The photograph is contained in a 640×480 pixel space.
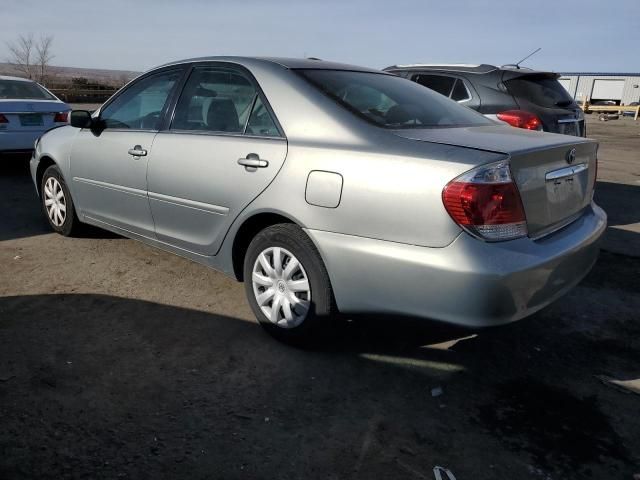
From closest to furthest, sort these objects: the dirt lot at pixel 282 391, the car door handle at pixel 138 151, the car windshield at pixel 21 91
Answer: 1. the dirt lot at pixel 282 391
2. the car door handle at pixel 138 151
3. the car windshield at pixel 21 91

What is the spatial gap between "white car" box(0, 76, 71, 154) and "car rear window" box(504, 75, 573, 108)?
244 inches

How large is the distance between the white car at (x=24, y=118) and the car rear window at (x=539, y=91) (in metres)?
6.21

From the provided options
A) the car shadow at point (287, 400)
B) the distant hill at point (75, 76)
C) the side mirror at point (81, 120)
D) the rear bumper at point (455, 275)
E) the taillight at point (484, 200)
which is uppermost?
the distant hill at point (75, 76)

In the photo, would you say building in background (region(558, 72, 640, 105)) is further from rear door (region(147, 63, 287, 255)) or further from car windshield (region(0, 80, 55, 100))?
rear door (region(147, 63, 287, 255))

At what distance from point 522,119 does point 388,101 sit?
3.05 m

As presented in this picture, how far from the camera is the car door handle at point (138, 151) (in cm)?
381

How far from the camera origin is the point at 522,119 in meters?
5.79

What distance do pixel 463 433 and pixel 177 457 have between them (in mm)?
1223

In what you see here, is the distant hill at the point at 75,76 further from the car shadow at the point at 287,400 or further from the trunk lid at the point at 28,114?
the car shadow at the point at 287,400

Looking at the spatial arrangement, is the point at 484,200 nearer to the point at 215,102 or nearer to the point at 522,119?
the point at 215,102

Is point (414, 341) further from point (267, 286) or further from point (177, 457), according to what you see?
point (177, 457)

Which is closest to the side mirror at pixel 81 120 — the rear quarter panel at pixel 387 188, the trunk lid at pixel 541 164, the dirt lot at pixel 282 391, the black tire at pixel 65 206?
the black tire at pixel 65 206

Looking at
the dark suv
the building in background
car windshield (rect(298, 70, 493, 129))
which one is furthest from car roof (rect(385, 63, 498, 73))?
the building in background

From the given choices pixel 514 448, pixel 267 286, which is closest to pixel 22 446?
pixel 267 286
